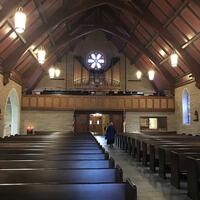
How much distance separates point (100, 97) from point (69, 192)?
16.4m

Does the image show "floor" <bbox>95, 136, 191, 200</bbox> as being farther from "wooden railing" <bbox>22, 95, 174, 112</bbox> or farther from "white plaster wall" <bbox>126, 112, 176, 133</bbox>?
"white plaster wall" <bbox>126, 112, 176, 133</bbox>

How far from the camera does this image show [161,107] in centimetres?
1912

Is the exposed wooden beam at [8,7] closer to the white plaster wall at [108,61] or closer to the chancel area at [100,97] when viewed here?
the chancel area at [100,97]

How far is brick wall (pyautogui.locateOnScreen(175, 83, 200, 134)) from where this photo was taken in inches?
599

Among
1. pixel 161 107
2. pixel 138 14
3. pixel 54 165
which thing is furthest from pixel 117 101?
pixel 54 165

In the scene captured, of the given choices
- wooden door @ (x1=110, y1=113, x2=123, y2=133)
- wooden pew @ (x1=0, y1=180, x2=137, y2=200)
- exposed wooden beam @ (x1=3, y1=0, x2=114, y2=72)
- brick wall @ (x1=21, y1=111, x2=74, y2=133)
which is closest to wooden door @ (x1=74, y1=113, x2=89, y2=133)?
brick wall @ (x1=21, y1=111, x2=74, y2=133)

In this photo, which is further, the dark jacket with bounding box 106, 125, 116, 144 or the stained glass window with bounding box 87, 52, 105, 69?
the stained glass window with bounding box 87, 52, 105, 69

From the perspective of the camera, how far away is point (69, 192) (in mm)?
2654

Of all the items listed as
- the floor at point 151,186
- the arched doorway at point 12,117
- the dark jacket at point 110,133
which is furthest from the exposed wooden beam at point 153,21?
the arched doorway at point 12,117

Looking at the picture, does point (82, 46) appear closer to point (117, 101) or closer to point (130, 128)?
point (117, 101)

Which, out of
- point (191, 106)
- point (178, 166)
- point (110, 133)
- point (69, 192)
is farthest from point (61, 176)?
point (191, 106)

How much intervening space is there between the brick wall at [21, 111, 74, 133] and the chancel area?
0.07 m

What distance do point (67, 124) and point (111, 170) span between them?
15845 millimetres

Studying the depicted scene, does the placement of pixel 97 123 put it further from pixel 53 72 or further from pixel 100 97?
pixel 53 72
